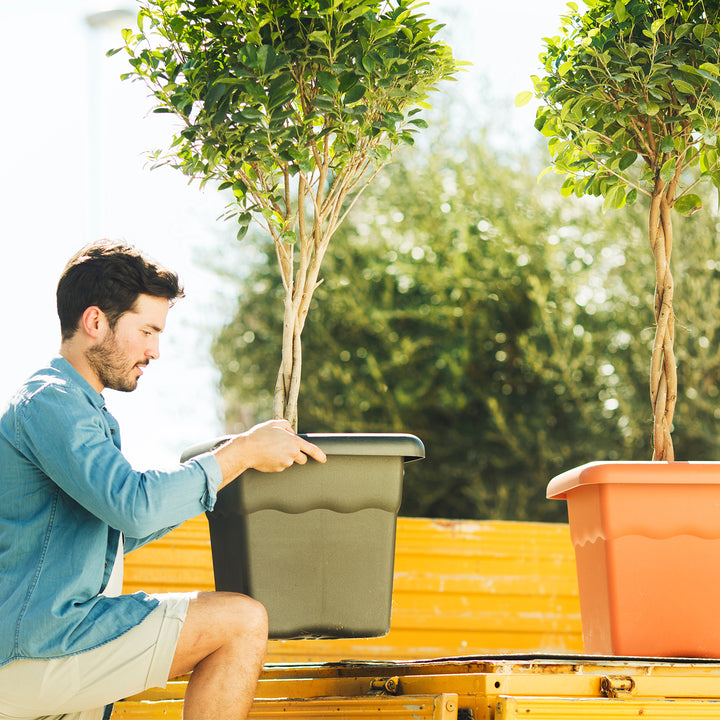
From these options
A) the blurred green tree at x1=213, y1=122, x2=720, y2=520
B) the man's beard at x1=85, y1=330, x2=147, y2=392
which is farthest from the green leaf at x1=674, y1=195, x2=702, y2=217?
the blurred green tree at x1=213, y1=122, x2=720, y2=520

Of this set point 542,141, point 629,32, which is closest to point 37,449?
point 629,32

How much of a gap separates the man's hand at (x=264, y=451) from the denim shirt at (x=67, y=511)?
4 centimetres

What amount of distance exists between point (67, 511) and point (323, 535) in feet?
1.65

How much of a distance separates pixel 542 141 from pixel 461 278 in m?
1.39

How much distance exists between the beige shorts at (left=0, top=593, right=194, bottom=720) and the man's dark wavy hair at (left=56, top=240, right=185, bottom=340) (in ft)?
1.81

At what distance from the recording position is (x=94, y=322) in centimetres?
154

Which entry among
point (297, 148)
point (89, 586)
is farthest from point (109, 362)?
point (297, 148)

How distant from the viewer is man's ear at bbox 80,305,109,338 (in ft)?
5.05

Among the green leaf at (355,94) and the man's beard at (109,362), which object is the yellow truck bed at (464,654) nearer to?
the man's beard at (109,362)

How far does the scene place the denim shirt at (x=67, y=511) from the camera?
4.40 ft

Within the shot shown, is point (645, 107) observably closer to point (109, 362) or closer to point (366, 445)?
point (366, 445)

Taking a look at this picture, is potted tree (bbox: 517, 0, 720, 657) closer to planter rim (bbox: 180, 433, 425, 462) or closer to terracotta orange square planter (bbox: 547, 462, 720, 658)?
terracotta orange square planter (bbox: 547, 462, 720, 658)

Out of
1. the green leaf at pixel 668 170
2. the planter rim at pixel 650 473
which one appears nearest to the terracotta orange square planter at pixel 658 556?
the planter rim at pixel 650 473

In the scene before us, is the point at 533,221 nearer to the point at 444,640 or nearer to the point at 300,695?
the point at 444,640
